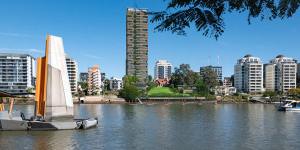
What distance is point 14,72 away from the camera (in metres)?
178

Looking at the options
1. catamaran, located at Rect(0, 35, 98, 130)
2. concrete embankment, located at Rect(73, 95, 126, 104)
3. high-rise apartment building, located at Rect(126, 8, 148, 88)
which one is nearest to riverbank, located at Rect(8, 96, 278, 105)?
concrete embankment, located at Rect(73, 95, 126, 104)

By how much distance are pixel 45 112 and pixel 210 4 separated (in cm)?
3488

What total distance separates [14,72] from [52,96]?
485ft

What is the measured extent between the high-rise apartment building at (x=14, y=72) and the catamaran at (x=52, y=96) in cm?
14179

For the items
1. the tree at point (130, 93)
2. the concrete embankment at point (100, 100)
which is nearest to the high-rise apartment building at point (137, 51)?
the concrete embankment at point (100, 100)

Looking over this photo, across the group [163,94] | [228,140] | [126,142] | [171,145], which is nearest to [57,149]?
[126,142]

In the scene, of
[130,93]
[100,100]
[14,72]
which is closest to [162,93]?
[130,93]

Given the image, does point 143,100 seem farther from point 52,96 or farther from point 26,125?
point 26,125

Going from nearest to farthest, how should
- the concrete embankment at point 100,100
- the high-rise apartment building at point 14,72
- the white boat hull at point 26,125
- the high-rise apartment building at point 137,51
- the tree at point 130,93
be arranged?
the white boat hull at point 26,125, the concrete embankment at point 100,100, the tree at point 130,93, the high-rise apartment building at point 14,72, the high-rise apartment building at point 137,51

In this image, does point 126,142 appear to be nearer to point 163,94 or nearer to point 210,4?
point 210,4

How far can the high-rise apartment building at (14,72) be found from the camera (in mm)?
175750

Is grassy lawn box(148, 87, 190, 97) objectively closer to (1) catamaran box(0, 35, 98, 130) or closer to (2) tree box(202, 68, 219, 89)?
(2) tree box(202, 68, 219, 89)

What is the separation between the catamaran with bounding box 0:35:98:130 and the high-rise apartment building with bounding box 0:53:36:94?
14179 cm

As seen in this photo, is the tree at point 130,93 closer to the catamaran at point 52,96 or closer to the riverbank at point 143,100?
the riverbank at point 143,100
